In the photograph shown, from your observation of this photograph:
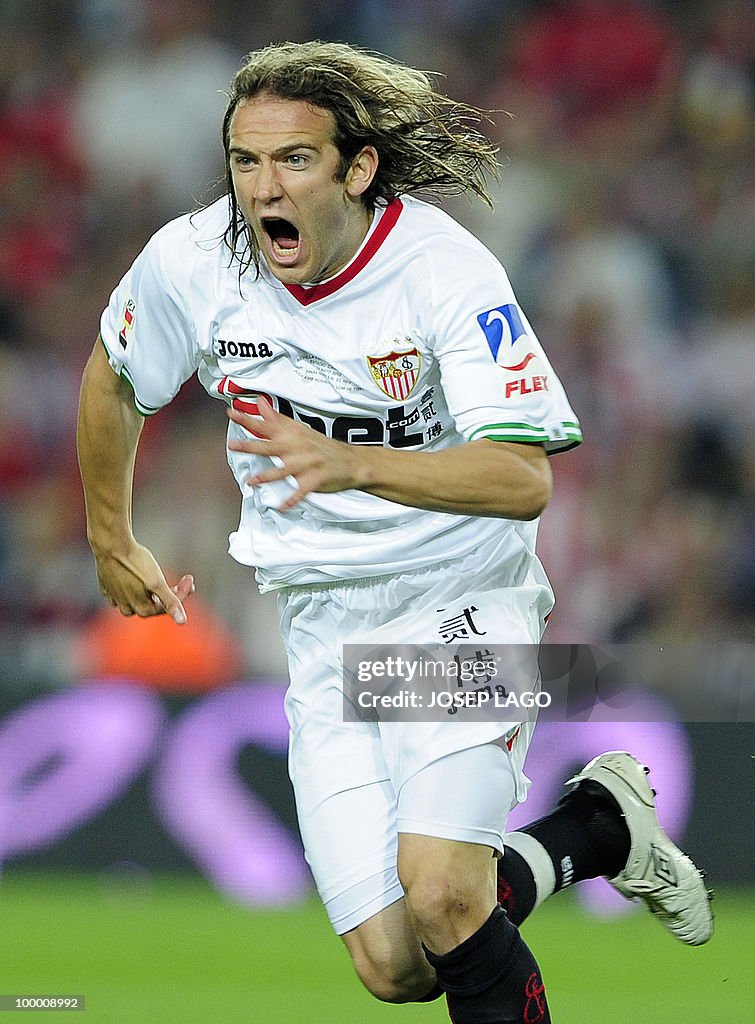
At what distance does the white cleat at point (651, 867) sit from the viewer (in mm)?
4125

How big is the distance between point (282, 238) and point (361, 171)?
228 millimetres

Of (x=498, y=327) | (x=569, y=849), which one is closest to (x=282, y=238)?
(x=498, y=327)

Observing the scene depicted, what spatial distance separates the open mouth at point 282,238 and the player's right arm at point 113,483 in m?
0.64

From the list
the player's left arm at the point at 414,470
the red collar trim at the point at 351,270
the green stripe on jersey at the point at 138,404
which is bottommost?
the player's left arm at the point at 414,470

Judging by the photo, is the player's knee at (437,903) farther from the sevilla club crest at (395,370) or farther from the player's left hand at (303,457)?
the sevilla club crest at (395,370)

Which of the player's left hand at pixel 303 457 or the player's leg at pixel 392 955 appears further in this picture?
the player's leg at pixel 392 955

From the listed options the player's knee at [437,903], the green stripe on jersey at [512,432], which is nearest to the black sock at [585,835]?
the player's knee at [437,903]

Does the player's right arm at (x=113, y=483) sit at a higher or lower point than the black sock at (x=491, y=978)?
higher

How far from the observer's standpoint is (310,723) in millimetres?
3625

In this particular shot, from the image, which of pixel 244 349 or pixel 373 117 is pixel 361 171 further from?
pixel 244 349

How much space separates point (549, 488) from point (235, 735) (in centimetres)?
296

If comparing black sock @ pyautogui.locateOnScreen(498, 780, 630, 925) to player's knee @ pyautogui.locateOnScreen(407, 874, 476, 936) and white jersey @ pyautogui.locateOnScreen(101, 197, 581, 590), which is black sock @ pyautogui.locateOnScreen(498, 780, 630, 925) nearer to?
player's knee @ pyautogui.locateOnScreen(407, 874, 476, 936)

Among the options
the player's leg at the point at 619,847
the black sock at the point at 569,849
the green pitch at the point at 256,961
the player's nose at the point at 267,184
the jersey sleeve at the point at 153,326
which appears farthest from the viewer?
the green pitch at the point at 256,961

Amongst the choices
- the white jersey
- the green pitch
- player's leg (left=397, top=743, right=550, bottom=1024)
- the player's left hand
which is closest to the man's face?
the white jersey
